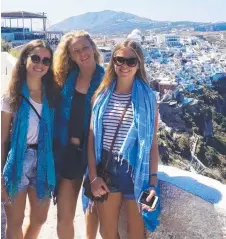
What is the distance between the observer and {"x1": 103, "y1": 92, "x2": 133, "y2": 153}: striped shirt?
72.5 inches

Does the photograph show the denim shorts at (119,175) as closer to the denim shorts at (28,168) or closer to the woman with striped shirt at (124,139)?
the woman with striped shirt at (124,139)

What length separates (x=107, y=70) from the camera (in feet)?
6.54

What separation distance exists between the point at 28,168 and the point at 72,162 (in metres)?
0.22

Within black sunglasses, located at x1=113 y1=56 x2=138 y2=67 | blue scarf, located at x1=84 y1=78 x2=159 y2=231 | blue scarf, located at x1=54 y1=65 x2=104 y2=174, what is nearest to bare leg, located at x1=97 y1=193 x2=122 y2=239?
blue scarf, located at x1=84 y1=78 x2=159 y2=231

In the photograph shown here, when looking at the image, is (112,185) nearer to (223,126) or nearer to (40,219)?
(40,219)

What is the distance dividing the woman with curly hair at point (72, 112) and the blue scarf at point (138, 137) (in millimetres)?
123

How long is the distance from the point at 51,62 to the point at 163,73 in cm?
4267

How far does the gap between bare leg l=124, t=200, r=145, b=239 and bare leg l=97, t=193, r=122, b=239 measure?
0.18 ft

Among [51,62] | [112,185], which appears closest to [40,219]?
[112,185]

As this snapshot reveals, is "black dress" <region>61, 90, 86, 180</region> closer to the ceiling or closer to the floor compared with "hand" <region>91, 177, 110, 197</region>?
closer to the ceiling

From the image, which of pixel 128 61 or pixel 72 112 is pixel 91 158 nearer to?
pixel 72 112

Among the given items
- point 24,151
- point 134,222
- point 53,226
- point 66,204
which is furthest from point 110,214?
point 53,226

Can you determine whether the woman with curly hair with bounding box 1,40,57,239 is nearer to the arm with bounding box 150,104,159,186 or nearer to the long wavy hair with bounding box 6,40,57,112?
the long wavy hair with bounding box 6,40,57,112

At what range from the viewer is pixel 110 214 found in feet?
6.31
